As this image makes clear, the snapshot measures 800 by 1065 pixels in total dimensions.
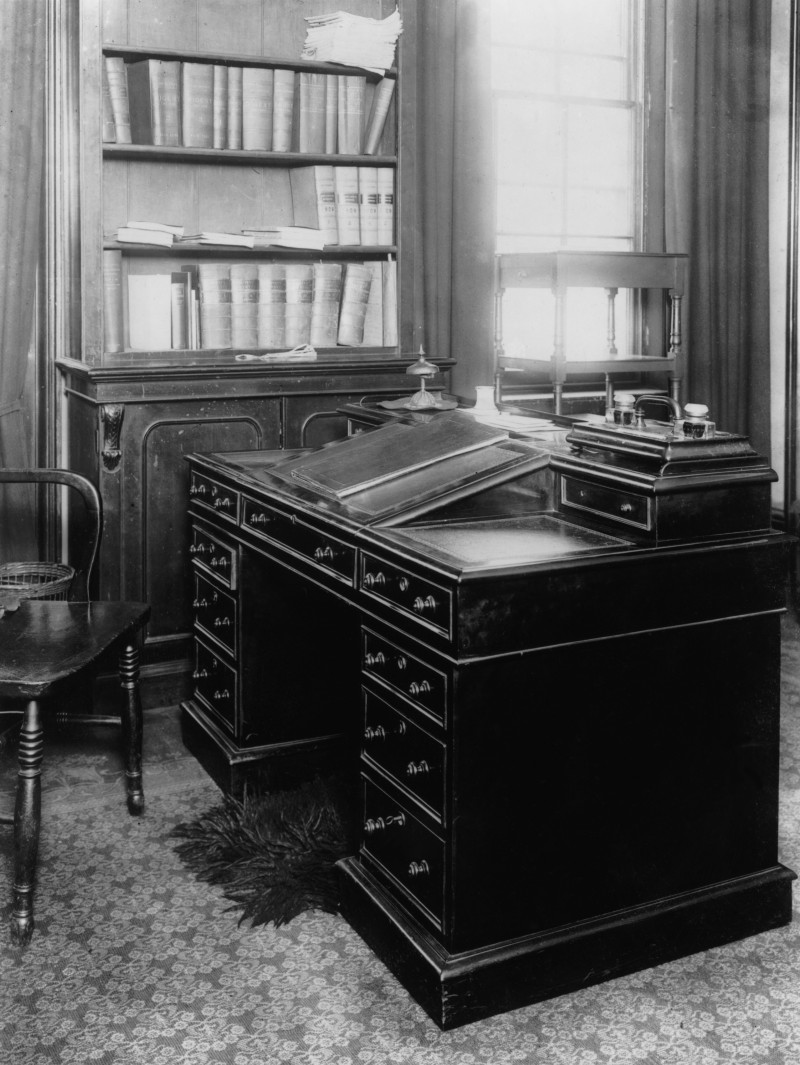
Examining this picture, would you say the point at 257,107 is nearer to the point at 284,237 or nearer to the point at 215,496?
the point at 284,237

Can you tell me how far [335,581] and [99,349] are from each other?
5.41 feet

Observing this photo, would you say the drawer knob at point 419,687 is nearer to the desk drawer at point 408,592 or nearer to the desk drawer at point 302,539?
the desk drawer at point 408,592

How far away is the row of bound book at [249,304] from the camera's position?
13.3 ft

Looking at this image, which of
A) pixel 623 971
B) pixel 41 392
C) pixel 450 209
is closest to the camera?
pixel 623 971

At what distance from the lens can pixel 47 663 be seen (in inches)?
105

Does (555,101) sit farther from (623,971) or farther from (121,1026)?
(121,1026)

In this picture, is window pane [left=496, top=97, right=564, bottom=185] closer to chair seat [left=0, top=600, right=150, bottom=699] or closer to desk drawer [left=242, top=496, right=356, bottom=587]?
desk drawer [left=242, top=496, right=356, bottom=587]

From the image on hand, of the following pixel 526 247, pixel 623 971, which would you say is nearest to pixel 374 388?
pixel 526 247

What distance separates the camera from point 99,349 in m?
3.85

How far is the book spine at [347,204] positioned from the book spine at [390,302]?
0.15m

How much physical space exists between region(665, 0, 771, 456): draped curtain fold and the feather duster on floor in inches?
118

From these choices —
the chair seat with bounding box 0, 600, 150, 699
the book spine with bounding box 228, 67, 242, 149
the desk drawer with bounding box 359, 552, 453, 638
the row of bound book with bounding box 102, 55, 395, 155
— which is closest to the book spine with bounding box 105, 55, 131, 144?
A: the row of bound book with bounding box 102, 55, 395, 155

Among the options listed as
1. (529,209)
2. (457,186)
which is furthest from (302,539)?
(529,209)

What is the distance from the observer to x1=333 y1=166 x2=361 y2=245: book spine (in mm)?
4164
